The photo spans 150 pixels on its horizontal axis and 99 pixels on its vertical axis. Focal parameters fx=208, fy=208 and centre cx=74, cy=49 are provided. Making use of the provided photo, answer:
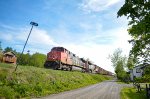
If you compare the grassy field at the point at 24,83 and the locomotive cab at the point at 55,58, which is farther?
the locomotive cab at the point at 55,58

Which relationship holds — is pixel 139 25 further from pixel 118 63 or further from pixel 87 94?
pixel 118 63

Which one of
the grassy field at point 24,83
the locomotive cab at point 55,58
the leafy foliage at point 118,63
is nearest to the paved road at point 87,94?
the grassy field at point 24,83

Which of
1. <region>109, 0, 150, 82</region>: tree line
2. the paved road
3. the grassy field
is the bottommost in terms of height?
the paved road

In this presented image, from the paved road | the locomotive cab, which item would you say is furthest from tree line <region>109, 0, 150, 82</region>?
the locomotive cab

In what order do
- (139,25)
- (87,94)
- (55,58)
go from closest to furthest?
(139,25), (87,94), (55,58)

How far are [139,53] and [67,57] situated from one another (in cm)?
2673

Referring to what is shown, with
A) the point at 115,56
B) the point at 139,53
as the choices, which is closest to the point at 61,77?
the point at 139,53

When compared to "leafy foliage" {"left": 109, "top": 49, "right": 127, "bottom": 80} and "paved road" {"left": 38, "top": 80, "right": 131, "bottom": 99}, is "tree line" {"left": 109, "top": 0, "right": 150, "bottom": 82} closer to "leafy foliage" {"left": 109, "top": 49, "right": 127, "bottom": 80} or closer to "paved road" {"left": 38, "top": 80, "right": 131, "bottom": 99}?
"paved road" {"left": 38, "top": 80, "right": 131, "bottom": 99}

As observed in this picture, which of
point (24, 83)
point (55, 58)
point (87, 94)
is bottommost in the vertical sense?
point (87, 94)

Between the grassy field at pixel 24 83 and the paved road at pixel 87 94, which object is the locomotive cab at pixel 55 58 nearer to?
the grassy field at pixel 24 83

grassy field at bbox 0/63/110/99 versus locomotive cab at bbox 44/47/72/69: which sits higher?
locomotive cab at bbox 44/47/72/69

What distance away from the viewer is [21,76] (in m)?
24.2

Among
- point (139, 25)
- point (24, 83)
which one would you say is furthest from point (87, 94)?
point (139, 25)

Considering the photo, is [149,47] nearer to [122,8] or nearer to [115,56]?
[122,8]
